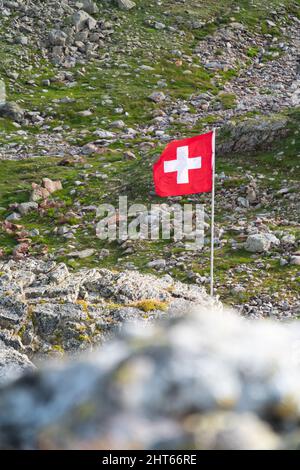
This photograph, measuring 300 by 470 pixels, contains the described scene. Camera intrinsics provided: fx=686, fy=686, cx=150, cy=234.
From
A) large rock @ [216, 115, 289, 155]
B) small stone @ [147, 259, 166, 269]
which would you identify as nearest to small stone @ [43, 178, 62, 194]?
large rock @ [216, 115, 289, 155]

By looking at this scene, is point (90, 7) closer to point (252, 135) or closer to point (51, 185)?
point (51, 185)

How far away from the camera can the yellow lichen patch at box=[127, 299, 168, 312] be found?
41.3ft

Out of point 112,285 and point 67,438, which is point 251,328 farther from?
point 112,285

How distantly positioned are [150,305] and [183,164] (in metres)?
5.30

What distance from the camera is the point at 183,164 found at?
55.5ft

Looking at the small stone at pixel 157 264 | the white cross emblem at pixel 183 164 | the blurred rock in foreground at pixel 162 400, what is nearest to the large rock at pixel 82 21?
the small stone at pixel 157 264

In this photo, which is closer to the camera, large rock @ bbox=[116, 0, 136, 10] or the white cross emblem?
the white cross emblem

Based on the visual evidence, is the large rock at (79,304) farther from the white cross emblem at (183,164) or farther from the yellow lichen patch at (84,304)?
the white cross emblem at (183,164)

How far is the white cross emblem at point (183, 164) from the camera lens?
55.1 feet

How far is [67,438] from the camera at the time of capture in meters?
5.33

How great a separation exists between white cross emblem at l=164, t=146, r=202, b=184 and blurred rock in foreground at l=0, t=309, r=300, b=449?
1082 cm

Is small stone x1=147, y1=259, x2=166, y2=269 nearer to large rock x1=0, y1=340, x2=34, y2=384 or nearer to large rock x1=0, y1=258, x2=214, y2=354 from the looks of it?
large rock x1=0, y1=258, x2=214, y2=354

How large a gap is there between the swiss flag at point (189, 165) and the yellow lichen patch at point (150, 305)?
4683mm

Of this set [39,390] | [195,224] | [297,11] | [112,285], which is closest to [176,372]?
[39,390]
